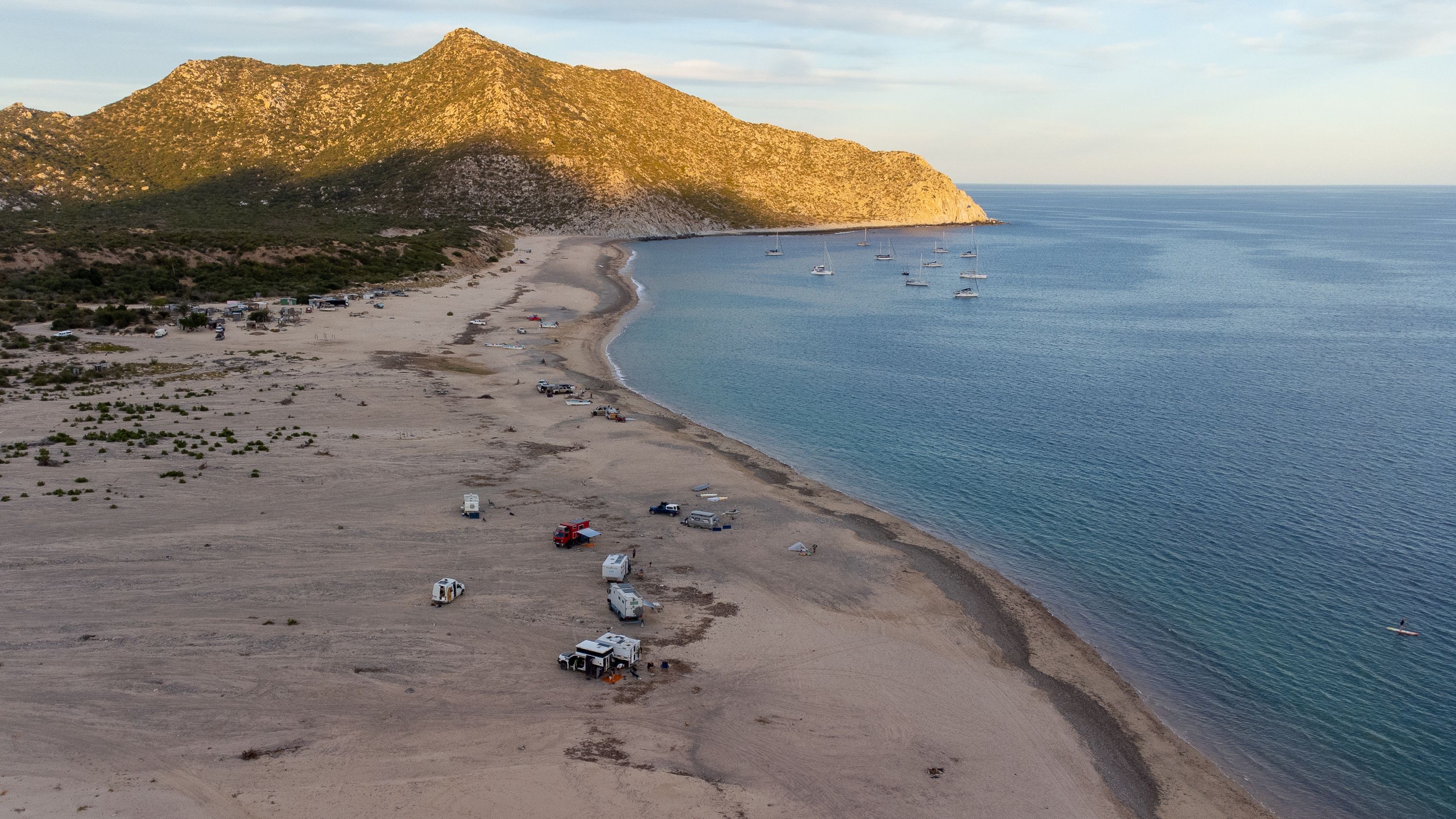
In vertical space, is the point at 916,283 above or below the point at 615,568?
above

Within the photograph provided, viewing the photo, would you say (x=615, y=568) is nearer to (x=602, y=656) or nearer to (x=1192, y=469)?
(x=602, y=656)

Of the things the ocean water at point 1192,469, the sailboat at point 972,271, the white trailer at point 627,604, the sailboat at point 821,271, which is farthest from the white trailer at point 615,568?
the sailboat at point 821,271

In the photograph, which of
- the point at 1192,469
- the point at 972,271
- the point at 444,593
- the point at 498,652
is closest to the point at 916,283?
the point at 972,271

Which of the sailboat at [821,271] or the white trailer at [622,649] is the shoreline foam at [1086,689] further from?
the sailboat at [821,271]

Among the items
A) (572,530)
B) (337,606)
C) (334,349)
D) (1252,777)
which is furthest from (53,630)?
(334,349)

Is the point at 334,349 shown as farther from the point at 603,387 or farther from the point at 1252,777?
the point at 1252,777

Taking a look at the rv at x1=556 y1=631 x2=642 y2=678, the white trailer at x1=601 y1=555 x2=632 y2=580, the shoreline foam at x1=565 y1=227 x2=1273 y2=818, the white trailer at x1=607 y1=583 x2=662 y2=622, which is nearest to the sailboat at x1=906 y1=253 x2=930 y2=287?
the shoreline foam at x1=565 y1=227 x2=1273 y2=818

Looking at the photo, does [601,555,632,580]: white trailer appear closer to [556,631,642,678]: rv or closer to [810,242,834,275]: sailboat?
[556,631,642,678]: rv
